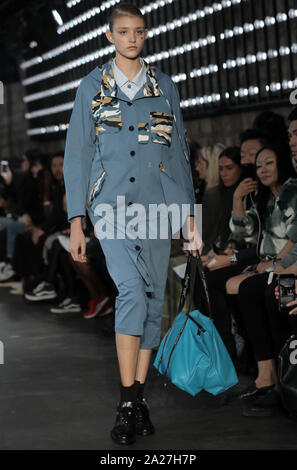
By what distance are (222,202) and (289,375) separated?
7.71 ft

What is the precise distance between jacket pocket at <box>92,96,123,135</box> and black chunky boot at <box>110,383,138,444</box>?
1029 mm

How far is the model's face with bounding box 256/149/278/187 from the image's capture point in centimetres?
488

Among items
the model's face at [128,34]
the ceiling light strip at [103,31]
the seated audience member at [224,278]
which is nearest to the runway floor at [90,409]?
the seated audience member at [224,278]

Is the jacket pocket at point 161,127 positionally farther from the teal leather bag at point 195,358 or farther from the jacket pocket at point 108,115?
the teal leather bag at point 195,358

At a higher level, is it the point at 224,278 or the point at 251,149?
the point at 251,149

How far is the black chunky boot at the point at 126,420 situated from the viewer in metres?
3.55

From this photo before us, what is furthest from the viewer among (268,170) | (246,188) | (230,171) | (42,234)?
(42,234)

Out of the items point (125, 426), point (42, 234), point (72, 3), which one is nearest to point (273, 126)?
point (125, 426)

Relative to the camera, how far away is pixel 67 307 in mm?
7641

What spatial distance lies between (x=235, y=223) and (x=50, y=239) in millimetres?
3279

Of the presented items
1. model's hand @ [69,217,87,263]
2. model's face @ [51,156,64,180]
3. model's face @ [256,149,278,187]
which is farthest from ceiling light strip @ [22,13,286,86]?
model's hand @ [69,217,87,263]

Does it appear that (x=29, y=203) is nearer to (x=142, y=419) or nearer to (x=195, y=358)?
(x=195, y=358)

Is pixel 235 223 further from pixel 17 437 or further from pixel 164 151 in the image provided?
pixel 17 437

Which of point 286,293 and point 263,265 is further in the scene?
point 263,265
